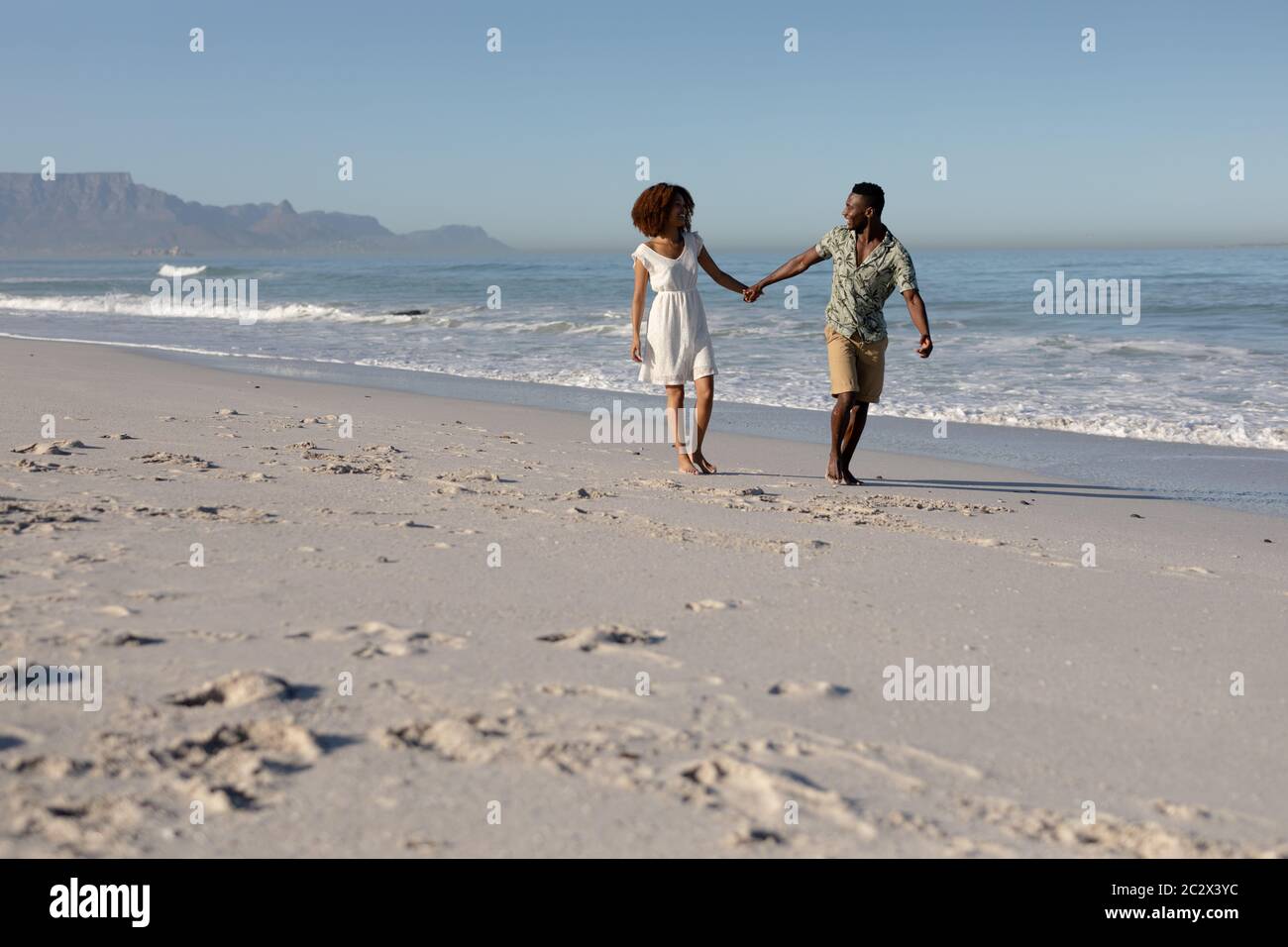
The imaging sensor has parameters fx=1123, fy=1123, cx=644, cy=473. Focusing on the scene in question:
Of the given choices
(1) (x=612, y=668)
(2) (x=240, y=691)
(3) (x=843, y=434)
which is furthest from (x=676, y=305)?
(2) (x=240, y=691)

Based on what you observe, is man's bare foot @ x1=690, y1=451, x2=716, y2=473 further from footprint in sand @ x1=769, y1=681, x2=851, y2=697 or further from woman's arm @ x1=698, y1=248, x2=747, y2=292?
footprint in sand @ x1=769, y1=681, x2=851, y2=697

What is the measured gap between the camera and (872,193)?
6375mm

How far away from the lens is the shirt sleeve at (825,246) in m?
6.61

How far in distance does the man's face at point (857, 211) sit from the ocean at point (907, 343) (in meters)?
3.89

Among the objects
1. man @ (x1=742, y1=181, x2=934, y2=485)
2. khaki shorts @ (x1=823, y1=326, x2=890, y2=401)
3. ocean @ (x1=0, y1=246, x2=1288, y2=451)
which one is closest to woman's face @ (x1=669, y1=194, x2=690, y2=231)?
man @ (x1=742, y1=181, x2=934, y2=485)

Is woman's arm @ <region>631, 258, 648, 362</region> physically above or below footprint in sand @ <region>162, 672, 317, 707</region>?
above

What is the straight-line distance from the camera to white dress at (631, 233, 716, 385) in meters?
6.73

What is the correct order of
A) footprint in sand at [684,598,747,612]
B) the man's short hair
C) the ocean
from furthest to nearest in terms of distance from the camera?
Result: the ocean, the man's short hair, footprint in sand at [684,598,747,612]

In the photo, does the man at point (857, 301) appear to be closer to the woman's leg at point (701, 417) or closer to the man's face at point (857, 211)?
Result: the man's face at point (857, 211)

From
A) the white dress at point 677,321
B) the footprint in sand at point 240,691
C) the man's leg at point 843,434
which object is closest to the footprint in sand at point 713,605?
the footprint in sand at point 240,691

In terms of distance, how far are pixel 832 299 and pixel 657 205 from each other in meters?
1.20

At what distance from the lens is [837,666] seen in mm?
3260

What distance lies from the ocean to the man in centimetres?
348
